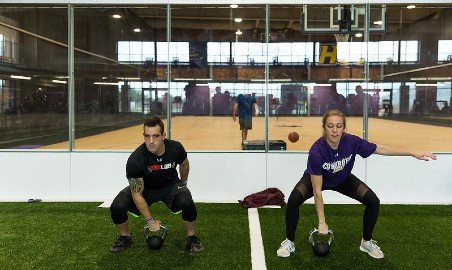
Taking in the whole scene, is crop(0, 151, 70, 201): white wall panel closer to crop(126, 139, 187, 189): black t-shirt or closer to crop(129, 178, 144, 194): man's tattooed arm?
crop(126, 139, 187, 189): black t-shirt

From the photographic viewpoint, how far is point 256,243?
12.9ft

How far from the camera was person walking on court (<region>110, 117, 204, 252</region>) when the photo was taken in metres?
3.51

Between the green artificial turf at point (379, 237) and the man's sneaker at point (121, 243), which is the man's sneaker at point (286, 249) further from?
the man's sneaker at point (121, 243)

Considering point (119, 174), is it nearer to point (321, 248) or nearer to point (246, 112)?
point (321, 248)

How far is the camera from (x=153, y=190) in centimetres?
383

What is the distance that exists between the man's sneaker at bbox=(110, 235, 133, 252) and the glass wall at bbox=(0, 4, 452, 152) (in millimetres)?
2642

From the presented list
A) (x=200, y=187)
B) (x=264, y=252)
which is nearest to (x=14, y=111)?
(x=200, y=187)

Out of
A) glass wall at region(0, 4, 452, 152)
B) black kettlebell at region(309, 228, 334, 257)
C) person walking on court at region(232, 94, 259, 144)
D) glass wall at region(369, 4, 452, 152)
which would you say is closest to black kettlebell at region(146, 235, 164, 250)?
black kettlebell at region(309, 228, 334, 257)

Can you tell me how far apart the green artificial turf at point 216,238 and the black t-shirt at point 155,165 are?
56 cm

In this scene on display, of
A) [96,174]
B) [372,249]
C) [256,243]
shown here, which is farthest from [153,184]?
[96,174]

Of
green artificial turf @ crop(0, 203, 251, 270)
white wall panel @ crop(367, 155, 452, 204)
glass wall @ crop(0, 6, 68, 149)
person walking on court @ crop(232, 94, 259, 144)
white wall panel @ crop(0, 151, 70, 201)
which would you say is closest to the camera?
green artificial turf @ crop(0, 203, 251, 270)

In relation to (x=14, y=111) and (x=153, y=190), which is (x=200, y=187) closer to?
(x=153, y=190)

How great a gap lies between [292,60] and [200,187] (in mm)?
13046

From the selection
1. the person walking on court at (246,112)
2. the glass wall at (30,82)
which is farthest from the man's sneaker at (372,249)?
the glass wall at (30,82)
